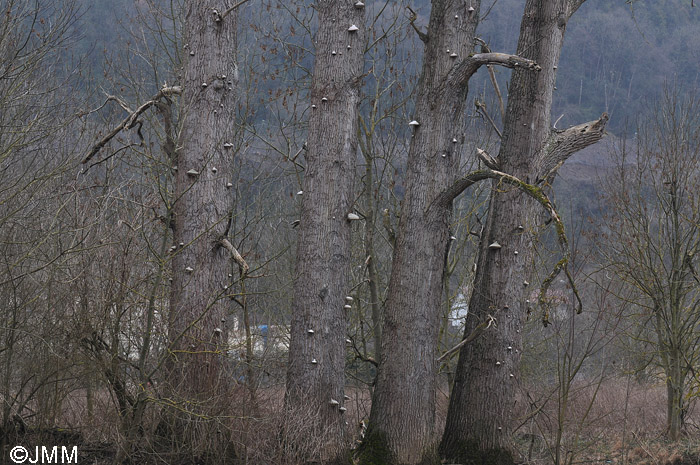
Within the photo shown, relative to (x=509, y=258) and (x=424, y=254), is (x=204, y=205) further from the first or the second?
(x=509, y=258)

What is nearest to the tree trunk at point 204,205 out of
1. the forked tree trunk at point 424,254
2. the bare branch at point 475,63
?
the forked tree trunk at point 424,254

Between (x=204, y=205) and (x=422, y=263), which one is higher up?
(x=204, y=205)

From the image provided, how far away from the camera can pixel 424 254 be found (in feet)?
23.4

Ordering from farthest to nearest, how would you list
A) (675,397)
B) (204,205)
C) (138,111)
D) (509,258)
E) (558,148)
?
1. (675,397)
2. (509,258)
3. (558,148)
4. (138,111)
5. (204,205)

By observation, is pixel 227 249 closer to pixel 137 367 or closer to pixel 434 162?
pixel 137 367

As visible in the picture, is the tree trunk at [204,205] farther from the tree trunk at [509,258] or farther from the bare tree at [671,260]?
the bare tree at [671,260]

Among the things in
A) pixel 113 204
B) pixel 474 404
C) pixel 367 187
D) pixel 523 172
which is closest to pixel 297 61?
pixel 367 187

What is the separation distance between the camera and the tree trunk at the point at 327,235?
691 centimetres

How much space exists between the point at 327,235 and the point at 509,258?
92.1 inches

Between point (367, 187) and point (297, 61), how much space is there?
2.52m

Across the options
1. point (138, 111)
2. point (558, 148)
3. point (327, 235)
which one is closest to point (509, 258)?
point (558, 148)

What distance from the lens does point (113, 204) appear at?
22.0 ft

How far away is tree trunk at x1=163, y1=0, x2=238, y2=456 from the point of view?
6.45 m

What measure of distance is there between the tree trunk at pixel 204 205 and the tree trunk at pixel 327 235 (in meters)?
0.81
